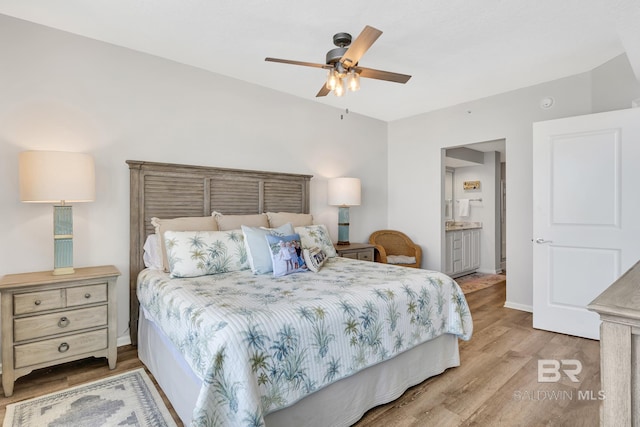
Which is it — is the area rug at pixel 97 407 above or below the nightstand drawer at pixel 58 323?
below

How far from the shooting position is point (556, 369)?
2455 millimetres

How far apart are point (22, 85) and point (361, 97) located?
3.18 meters

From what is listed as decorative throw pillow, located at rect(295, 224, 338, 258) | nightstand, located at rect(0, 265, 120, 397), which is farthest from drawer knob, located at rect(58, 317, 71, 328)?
decorative throw pillow, located at rect(295, 224, 338, 258)

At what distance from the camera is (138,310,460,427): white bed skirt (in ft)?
5.35

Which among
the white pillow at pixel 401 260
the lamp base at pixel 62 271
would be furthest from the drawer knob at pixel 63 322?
the white pillow at pixel 401 260

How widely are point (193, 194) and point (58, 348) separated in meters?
1.53

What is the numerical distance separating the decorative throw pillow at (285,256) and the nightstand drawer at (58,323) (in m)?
1.28

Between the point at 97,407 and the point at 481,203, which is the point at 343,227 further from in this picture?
the point at 481,203

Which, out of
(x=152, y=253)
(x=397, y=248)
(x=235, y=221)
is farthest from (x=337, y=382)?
(x=397, y=248)

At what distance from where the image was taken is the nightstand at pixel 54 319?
209cm

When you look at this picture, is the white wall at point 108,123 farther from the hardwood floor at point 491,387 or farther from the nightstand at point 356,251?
the nightstand at point 356,251

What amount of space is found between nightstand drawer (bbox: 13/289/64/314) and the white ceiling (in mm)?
1949

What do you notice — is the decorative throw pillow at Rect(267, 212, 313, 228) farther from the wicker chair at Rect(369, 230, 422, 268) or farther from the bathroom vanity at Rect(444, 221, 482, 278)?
the bathroom vanity at Rect(444, 221, 482, 278)

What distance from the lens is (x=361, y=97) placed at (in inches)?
159
